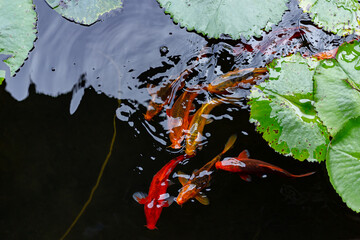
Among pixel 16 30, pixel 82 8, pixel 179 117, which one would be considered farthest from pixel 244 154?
pixel 16 30

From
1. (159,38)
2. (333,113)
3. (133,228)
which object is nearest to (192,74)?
(159,38)

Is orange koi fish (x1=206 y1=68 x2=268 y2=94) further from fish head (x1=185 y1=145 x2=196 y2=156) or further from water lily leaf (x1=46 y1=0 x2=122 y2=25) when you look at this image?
water lily leaf (x1=46 y1=0 x2=122 y2=25)

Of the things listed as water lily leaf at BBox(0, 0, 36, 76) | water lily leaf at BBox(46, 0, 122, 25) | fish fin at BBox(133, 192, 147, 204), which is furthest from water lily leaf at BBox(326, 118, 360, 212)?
water lily leaf at BBox(0, 0, 36, 76)

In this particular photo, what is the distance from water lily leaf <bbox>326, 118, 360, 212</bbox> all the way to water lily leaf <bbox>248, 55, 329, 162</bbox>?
2.6 inches

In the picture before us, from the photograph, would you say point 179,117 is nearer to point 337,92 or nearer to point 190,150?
point 190,150

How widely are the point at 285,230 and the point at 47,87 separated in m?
1.64

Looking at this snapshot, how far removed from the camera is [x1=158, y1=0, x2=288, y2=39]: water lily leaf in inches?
69.6

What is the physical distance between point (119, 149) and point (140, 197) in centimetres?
31

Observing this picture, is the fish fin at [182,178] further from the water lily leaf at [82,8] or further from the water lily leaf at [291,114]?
the water lily leaf at [82,8]

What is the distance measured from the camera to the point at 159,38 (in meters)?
2.00

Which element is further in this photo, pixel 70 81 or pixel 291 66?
pixel 70 81

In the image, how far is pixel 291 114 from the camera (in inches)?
68.6

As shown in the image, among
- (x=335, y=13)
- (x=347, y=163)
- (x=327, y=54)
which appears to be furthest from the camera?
(x=327, y=54)

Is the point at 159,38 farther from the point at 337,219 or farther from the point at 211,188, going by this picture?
the point at 337,219
